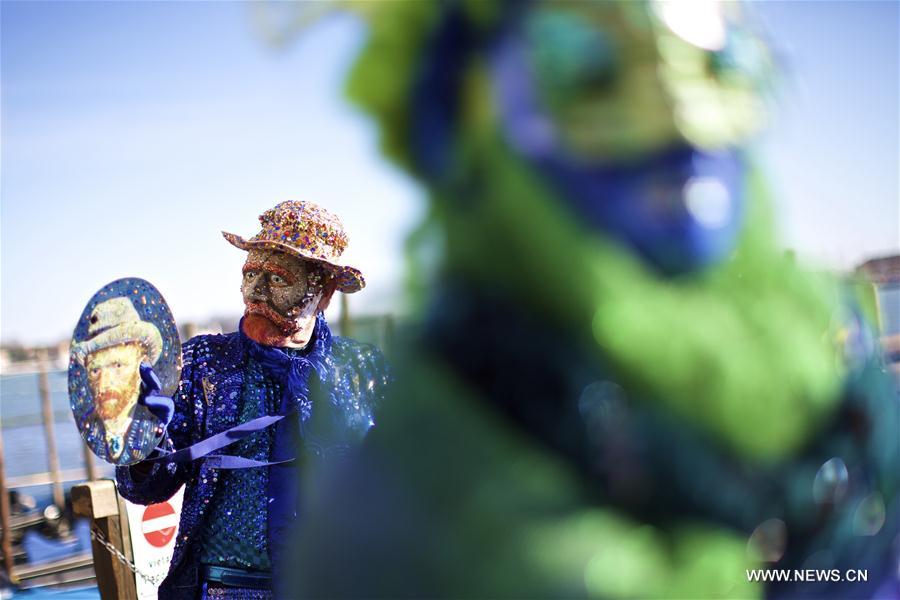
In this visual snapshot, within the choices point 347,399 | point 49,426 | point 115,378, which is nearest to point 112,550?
point 115,378

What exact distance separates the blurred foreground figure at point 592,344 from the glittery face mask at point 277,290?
2.34m

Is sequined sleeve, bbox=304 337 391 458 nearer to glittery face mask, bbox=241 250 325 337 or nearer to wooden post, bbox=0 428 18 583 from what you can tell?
glittery face mask, bbox=241 250 325 337

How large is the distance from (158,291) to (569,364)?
254 centimetres

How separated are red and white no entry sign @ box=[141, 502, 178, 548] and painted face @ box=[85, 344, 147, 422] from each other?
2657 millimetres

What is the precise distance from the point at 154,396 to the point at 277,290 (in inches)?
24.3

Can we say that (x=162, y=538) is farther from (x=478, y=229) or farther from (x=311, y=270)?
(x=478, y=229)

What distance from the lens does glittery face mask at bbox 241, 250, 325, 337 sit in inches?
Result: 124

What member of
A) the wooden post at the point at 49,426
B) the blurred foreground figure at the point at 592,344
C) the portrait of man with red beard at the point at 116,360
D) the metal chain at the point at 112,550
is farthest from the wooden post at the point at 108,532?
the wooden post at the point at 49,426

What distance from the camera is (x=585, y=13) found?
830mm

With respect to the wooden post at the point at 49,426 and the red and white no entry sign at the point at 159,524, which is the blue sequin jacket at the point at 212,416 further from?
the wooden post at the point at 49,426

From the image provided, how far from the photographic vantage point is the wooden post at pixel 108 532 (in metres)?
4.80

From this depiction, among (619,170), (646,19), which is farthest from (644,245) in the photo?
(646,19)

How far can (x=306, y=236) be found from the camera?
3.19 metres

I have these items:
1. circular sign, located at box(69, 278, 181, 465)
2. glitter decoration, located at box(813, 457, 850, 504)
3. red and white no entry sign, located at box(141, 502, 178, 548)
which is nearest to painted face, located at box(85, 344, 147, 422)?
circular sign, located at box(69, 278, 181, 465)
